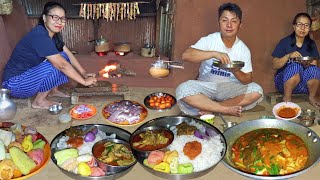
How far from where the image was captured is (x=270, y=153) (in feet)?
12.5

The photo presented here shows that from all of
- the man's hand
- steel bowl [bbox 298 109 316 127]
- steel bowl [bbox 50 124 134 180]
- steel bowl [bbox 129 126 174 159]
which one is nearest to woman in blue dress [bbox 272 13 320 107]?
steel bowl [bbox 298 109 316 127]

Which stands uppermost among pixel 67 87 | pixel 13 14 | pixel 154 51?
pixel 13 14

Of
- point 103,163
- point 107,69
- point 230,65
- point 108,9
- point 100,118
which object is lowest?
point 100,118

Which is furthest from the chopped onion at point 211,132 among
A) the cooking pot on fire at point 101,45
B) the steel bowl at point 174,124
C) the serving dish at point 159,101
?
the cooking pot on fire at point 101,45

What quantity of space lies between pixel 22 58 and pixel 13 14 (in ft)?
4.06

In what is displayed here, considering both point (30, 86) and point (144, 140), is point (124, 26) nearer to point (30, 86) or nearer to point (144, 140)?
point (30, 86)

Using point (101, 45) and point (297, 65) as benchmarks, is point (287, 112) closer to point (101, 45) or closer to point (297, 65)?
point (297, 65)

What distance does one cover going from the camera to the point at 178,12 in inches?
225

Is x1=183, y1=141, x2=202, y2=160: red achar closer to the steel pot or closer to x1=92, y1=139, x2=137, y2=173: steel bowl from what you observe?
the steel pot

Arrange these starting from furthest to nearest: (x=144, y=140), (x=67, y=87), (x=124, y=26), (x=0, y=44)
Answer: (x=124, y=26)
(x=67, y=87)
(x=0, y=44)
(x=144, y=140)

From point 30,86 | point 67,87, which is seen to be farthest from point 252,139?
point 67,87

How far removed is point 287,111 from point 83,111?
8.35ft

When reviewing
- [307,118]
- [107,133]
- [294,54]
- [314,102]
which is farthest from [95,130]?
[314,102]

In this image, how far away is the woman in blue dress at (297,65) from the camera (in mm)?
5207
